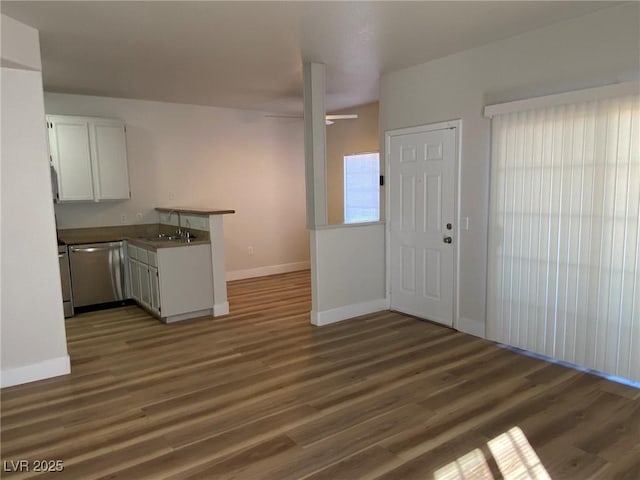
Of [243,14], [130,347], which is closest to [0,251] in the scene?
[130,347]

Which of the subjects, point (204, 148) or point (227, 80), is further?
point (204, 148)

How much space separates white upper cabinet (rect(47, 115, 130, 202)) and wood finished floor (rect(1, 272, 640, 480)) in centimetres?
208

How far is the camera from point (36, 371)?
3.53 metres

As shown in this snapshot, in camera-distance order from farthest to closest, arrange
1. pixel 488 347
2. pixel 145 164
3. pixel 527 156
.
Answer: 1. pixel 145 164
2. pixel 488 347
3. pixel 527 156

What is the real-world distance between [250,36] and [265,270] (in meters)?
4.60

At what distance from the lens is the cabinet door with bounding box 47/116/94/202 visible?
17.5 ft

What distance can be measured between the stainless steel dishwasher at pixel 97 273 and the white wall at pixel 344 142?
3.40m

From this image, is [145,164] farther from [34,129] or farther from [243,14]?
[243,14]

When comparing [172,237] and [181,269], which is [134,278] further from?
[181,269]

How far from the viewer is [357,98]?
640 cm

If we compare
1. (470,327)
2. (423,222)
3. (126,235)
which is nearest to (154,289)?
(126,235)

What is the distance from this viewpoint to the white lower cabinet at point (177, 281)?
4922 millimetres

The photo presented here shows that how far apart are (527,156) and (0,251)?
4.27 meters

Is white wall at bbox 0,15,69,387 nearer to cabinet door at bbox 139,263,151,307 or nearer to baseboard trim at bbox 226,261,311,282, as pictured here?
cabinet door at bbox 139,263,151,307
